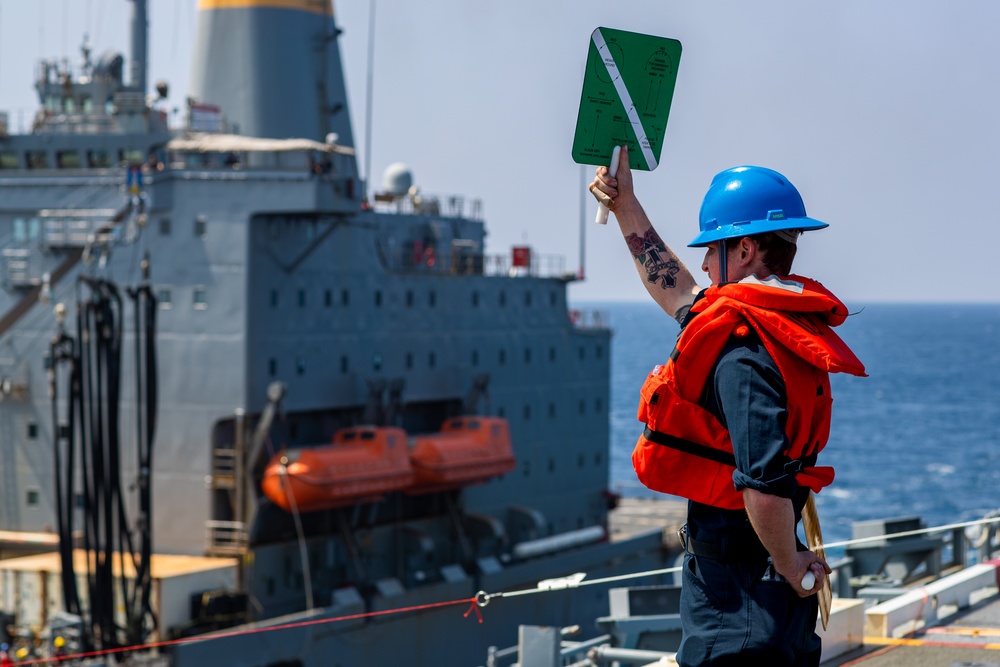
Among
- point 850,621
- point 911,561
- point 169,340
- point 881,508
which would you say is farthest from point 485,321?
point 881,508

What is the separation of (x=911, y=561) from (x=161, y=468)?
13108 mm

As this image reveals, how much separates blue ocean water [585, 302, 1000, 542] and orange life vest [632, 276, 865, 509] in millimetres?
20371

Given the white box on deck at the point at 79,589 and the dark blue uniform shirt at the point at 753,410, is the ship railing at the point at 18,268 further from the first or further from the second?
the dark blue uniform shirt at the point at 753,410

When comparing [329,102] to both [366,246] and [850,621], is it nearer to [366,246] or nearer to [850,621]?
[366,246]

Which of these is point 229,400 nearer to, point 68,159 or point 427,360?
point 427,360

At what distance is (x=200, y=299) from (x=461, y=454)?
5562 millimetres

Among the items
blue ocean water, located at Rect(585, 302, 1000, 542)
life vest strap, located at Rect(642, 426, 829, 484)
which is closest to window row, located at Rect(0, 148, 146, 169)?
blue ocean water, located at Rect(585, 302, 1000, 542)

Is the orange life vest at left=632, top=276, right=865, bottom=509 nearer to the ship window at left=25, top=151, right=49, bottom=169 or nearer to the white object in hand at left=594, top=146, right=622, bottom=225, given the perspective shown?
the white object in hand at left=594, top=146, right=622, bottom=225

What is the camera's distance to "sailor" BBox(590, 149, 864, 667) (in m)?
3.31

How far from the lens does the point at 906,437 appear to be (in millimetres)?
74125

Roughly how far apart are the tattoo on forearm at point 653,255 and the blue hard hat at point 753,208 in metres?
0.43

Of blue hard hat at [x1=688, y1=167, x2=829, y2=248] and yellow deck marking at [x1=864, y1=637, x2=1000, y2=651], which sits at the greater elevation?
blue hard hat at [x1=688, y1=167, x2=829, y2=248]

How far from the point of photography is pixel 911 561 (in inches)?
493

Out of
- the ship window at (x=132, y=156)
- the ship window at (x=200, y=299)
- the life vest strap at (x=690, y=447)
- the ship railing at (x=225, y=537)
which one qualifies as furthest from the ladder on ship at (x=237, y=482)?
the life vest strap at (x=690, y=447)
